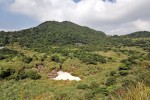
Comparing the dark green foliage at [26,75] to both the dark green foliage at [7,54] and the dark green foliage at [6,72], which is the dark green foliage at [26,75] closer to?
the dark green foliage at [6,72]

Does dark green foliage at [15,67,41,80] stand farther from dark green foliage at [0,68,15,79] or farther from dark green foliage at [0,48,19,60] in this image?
dark green foliage at [0,48,19,60]

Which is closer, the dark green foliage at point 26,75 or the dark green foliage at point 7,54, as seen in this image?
the dark green foliage at point 26,75

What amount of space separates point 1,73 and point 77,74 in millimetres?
15801

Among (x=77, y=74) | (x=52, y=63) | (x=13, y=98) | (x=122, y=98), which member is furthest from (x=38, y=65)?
(x=122, y=98)

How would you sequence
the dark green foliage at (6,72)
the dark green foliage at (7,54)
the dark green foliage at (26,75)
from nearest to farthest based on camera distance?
the dark green foliage at (26,75) → the dark green foliage at (6,72) → the dark green foliage at (7,54)

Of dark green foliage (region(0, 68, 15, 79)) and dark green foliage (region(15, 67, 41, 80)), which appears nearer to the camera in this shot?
dark green foliage (region(15, 67, 41, 80))

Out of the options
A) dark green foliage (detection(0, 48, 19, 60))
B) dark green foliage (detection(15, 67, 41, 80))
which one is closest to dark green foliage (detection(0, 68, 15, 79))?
dark green foliage (detection(15, 67, 41, 80))

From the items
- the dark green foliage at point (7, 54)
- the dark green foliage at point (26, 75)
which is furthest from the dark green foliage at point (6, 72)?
the dark green foliage at point (7, 54)

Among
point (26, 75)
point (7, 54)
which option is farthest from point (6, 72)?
point (7, 54)

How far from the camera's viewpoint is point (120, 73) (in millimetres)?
53281

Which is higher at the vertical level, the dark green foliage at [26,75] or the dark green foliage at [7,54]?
the dark green foliage at [7,54]

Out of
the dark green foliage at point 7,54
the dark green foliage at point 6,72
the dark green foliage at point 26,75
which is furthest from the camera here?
the dark green foliage at point 7,54

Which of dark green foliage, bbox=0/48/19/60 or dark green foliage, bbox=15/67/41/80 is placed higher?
dark green foliage, bbox=0/48/19/60

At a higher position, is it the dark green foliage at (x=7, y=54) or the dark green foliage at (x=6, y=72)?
the dark green foliage at (x=7, y=54)
